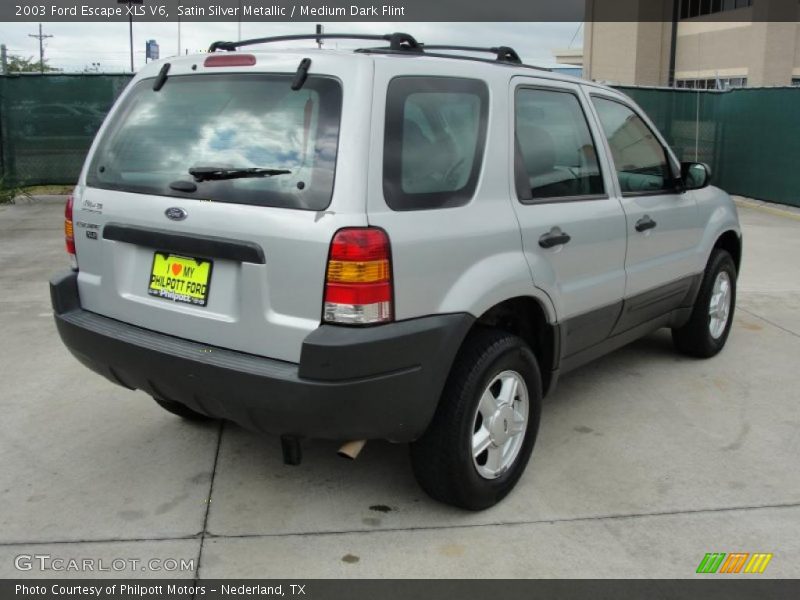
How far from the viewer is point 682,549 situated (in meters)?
3.12

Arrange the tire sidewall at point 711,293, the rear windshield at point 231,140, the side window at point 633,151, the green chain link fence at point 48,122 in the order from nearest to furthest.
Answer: the rear windshield at point 231,140
the side window at point 633,151
the tire sidewall at point 711,293
the green chain link fence at point 48,122

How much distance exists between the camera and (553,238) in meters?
3.54

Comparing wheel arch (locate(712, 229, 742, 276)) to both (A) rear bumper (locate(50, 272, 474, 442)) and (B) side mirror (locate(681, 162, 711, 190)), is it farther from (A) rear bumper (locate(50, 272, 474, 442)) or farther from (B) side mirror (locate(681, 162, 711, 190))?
(A) rear bumper (locate(50, 272, 474, 442))

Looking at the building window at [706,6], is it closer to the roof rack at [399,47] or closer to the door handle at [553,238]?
the roof rack at [399,47]

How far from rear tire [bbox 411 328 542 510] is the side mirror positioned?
2.08 metres

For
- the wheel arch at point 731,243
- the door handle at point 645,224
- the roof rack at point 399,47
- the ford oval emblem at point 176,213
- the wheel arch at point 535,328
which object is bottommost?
the wheel arch at point 535,328

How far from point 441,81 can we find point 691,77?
25.5 meters

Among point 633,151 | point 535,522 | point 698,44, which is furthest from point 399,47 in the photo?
point 698,44

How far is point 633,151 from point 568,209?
100 cm

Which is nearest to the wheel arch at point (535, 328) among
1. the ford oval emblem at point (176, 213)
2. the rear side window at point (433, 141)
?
the rear side window at point (433, 141)

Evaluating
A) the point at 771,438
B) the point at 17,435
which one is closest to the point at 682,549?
the point at 771,438

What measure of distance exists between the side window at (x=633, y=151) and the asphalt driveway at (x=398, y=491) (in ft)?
4.20

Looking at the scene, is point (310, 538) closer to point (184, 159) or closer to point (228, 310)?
point (228, 310)

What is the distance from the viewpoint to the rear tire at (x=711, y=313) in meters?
5.26
